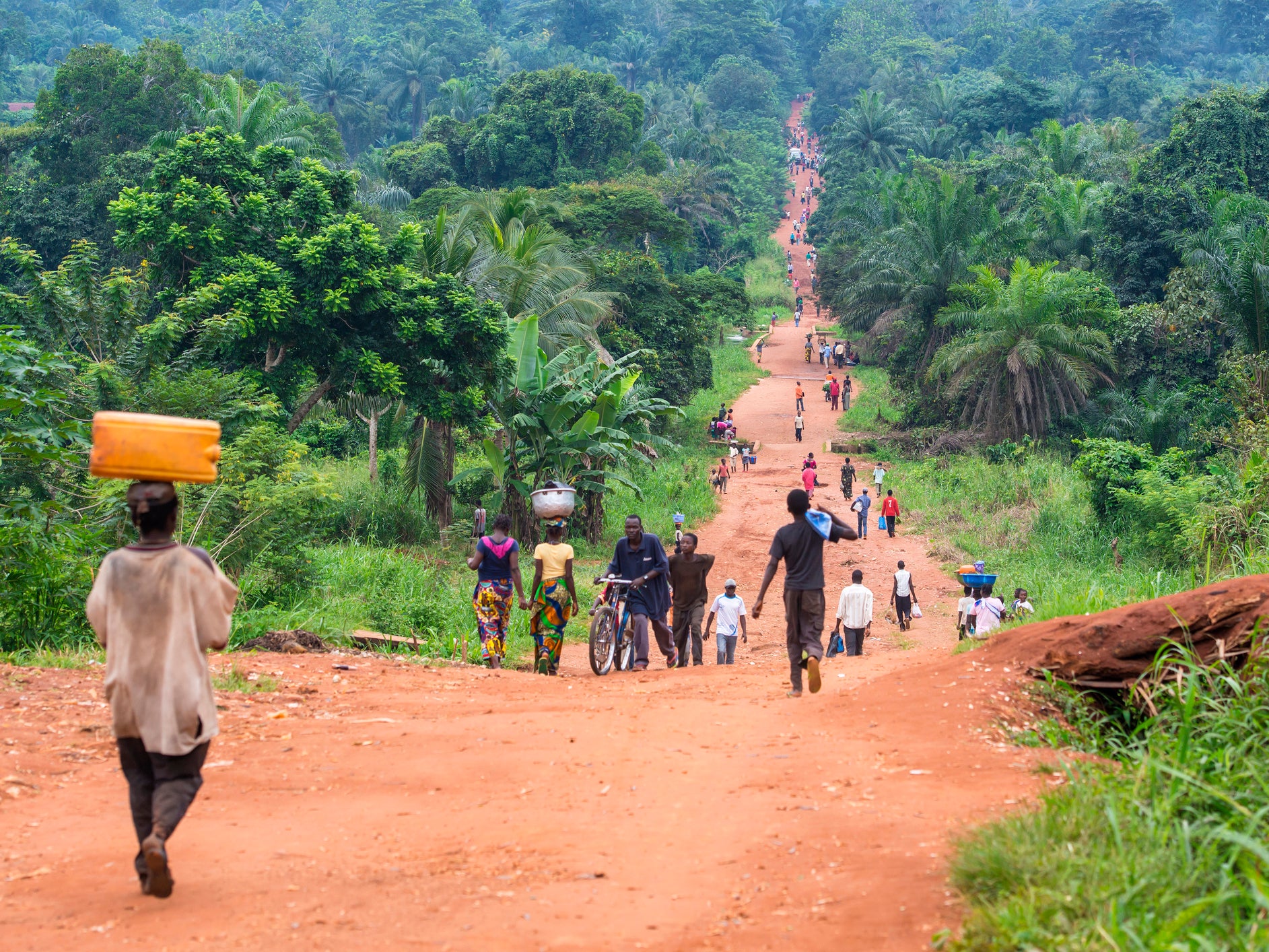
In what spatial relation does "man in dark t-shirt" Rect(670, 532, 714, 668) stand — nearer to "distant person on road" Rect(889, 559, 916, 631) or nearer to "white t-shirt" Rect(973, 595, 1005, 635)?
"white t-shirt" Rect(973, 595, 1005, 635)

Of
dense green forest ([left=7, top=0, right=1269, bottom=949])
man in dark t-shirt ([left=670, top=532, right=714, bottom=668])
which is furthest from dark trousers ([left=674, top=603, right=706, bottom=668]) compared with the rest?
dense green forest ([left=7, top=0, right=1269, bottom=949])

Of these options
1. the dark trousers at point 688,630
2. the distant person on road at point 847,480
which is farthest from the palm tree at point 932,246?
the dark trousers at point 688,630

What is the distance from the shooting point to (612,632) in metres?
10.4

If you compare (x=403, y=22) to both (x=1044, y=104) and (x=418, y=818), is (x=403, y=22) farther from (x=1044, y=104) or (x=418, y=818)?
(x=418, y=818)

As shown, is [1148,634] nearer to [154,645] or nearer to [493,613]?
[154,645]

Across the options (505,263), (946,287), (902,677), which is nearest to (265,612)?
(902,677)

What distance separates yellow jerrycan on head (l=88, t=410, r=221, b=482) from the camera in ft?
13.9

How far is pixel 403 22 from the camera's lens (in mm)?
93062

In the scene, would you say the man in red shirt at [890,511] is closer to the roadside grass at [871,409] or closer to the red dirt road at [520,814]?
the roadside grass at [871,409]

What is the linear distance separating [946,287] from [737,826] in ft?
103

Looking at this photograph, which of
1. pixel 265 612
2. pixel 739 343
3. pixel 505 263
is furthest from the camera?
→ pixel 739 343

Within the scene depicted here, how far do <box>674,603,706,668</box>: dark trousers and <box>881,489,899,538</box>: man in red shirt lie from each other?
43.9ft

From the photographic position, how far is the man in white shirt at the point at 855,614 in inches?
493

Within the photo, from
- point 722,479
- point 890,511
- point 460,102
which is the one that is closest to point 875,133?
point 460,102
